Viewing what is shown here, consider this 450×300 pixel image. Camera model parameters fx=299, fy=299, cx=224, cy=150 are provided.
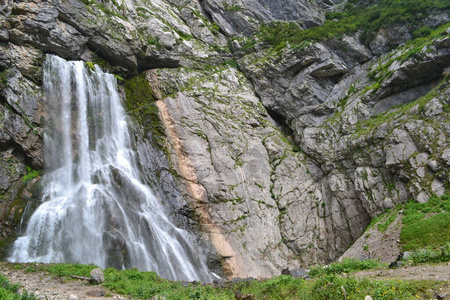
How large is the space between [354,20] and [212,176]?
23410 mm

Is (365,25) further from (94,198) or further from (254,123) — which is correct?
(94,198)

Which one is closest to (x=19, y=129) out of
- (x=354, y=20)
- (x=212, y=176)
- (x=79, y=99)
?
(x=79, y=99)

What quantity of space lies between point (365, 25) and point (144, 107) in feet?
75.5

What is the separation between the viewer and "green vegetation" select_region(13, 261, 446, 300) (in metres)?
6.58

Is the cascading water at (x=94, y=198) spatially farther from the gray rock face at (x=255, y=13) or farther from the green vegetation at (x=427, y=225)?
the gray rock face at (x=255, y=13)

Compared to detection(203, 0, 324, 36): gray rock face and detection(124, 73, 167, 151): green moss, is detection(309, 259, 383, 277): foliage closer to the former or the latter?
detection(124, 73, 167, 151): green moss

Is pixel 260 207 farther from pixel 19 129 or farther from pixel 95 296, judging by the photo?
pixel 19 129

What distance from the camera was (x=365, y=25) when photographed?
29.8 metres

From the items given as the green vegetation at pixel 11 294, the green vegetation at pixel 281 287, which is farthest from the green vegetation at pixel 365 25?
the green vegetation at pixel 11 294

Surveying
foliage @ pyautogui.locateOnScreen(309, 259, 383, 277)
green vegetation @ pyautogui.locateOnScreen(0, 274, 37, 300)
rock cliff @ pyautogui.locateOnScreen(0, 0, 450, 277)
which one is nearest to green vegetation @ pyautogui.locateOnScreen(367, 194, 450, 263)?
rock cliff @ pyautogui.locateOnScreen(0, 0, 450, 277)

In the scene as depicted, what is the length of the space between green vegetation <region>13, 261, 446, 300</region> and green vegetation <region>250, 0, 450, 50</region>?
24221 mm

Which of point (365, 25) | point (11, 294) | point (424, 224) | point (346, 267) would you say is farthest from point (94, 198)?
point (365, 25)

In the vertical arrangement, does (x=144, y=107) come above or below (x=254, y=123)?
above

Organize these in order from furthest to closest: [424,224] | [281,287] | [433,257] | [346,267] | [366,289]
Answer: [424,224], [346,267], [433,257], [281,287], [366,289]
